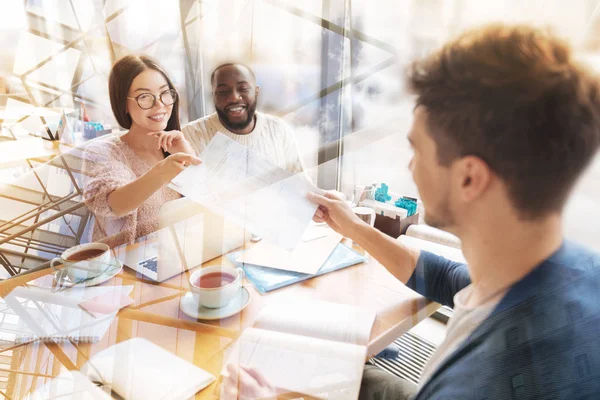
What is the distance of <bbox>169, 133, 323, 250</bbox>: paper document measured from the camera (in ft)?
2.42

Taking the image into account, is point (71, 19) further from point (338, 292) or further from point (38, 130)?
point (338, 292)

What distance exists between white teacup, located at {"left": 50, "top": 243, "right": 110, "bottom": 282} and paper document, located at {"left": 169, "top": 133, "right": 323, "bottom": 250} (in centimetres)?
21

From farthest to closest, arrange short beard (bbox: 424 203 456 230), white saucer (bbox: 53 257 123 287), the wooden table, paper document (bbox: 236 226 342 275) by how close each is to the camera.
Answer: paper document (bbox: 236 226 342 275), white saucer (bbox: 53 257 123 287), the wooden table, short beard (bbox: 424 203 456 230)

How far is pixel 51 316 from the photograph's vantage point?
65 centimetres

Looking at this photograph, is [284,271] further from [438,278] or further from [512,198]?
[512,198]

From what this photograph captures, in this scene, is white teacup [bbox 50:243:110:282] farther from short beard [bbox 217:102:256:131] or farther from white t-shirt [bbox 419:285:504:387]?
white t-shirt [bbox 419:285:504:387]

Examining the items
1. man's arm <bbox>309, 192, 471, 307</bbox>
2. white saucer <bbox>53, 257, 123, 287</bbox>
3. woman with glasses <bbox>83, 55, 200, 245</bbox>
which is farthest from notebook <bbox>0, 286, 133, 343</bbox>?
man's arm <bbox>309, 192, 471, 307</bbox>

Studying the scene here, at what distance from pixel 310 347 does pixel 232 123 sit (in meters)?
0.56

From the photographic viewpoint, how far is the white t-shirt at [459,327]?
45cm

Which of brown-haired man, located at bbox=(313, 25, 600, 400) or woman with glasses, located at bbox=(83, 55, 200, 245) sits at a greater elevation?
woman with glasses, located at bbox=(83, 55, 200, 245)

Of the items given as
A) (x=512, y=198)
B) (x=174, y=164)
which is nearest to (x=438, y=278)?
(x=512, y=198)

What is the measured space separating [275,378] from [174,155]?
0.48 meters

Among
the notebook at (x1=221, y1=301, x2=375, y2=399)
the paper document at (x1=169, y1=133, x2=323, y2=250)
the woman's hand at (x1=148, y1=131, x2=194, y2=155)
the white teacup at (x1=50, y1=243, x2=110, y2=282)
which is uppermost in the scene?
the woman's hand at (x1=148, y1=131, x2=194, y2=155)

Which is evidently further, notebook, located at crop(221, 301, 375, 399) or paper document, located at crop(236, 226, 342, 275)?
paper document, located at crop(236, 226, 342, 275)
